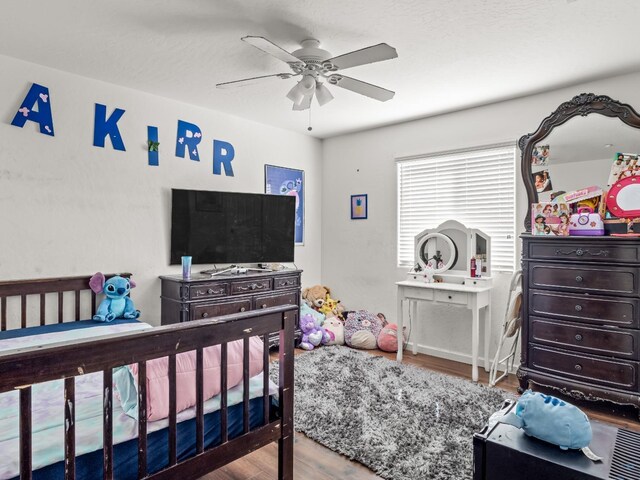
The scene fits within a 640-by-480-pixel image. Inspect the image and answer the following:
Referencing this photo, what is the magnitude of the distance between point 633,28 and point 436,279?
2.34 metres

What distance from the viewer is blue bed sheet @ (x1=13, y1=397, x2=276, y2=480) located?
125 cm

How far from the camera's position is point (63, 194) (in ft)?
9.59

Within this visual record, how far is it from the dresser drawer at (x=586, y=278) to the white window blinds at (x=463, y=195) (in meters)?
0.63

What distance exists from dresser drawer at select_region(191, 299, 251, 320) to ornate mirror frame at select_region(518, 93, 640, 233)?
8.52ft

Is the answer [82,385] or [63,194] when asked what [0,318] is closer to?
[63,194]

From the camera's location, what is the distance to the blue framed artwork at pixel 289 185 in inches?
173

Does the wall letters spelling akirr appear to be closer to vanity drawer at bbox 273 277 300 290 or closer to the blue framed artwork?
the blue framed artwork

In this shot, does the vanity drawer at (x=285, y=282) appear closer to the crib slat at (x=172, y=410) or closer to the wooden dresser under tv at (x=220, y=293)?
the wooden dresser under tv at (x=220, y=293)

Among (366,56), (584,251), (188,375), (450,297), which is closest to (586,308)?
(584,251)

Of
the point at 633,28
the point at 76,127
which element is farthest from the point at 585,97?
the point at 76,127

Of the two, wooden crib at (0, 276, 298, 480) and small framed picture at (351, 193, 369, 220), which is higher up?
small framed picture at (351, 193, 369, 220)

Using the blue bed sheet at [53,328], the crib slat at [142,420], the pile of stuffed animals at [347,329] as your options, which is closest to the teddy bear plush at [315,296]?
the pile of stuffed animals at [347,329]

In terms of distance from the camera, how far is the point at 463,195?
3752 millimetres

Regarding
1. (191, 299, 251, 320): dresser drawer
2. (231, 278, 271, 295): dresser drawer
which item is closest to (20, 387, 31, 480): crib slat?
(191, 299, 251, 320): dresser drawer
